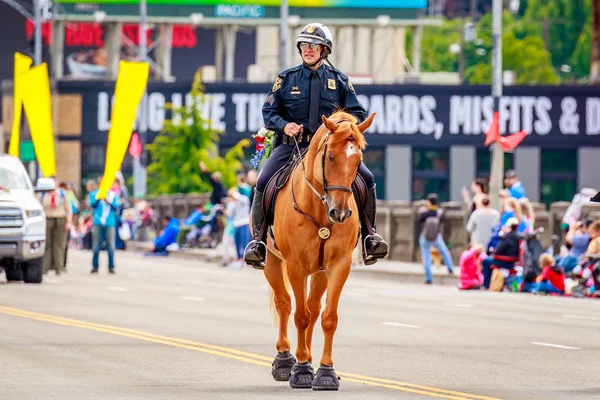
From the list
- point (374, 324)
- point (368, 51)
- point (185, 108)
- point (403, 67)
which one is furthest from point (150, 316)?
point (403, 67)

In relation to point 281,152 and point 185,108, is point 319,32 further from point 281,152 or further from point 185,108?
point 185,108

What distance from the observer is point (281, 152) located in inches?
567

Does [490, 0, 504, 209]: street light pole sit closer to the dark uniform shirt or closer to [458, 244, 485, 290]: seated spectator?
[458, 244, 485, 290]: seated spectator

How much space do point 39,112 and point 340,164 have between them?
2652 cm

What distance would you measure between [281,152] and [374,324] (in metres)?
6.27

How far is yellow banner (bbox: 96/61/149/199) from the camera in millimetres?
37156

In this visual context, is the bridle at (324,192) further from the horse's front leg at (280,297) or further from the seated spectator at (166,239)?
the seated spectator at (166,239)

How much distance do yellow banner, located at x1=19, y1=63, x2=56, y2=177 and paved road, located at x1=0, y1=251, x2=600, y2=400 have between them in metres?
9.16

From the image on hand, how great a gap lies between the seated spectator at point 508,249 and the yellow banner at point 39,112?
11.3 meters

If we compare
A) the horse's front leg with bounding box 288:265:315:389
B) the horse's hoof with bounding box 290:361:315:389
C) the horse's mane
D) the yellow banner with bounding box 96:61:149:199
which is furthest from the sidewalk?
the horse's mane

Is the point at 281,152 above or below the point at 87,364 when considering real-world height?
above

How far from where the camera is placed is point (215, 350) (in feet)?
53.6

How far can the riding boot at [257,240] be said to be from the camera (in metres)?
14.2

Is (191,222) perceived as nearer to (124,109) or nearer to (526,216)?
(124,109)
